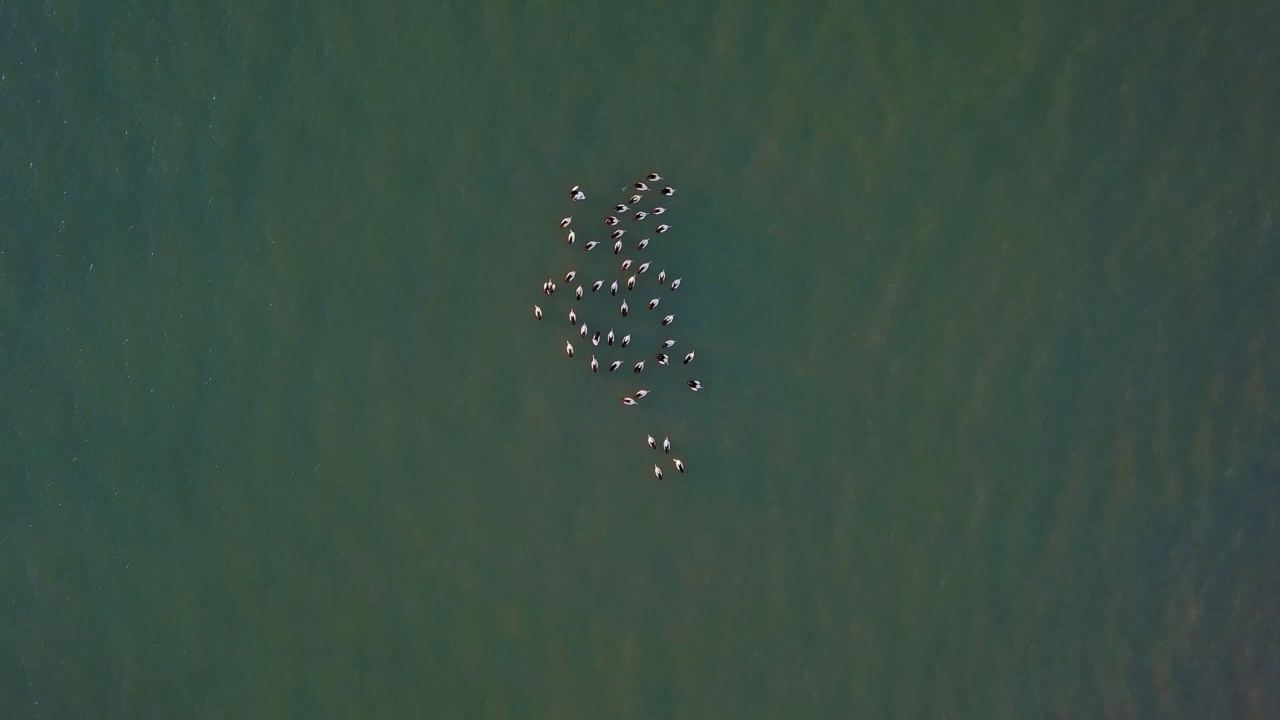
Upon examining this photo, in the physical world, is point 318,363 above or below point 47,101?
below

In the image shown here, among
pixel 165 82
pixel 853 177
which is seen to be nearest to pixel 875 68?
pixel 853 177

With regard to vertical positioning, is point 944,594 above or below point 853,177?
below

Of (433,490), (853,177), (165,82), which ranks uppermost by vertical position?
(165,82)

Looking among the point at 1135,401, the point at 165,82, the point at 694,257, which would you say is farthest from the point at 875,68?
the point at 165,82

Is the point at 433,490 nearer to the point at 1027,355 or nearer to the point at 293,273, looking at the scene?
the point at 293,273

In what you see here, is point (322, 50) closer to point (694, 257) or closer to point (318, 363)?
point (318, 363)

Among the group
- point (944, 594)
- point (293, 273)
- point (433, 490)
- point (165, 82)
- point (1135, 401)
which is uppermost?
point (165, 82)
